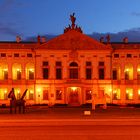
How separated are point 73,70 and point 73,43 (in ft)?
16.9

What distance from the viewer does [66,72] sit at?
89688mm

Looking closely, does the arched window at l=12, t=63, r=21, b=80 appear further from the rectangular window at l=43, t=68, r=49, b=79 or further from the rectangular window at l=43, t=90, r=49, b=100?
the rectangular window at l=43, t=90, r=49, b=100

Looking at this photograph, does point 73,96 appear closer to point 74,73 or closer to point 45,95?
point 74,73

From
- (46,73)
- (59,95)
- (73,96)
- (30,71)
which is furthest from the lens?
(30,71)

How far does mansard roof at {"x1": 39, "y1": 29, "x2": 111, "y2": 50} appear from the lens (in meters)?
90.4

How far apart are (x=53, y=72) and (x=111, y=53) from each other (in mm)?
11820

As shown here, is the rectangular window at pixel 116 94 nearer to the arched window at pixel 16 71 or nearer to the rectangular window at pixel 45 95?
the rectangular window at pixel 45 95

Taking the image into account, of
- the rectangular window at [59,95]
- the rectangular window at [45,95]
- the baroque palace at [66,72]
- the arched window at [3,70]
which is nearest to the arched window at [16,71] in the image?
the baroque palace at [66,72]

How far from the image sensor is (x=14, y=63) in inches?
3588

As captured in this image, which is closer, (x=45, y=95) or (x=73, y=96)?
(x=73, y=96)

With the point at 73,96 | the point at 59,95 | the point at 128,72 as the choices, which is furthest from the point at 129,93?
the point at 59,95

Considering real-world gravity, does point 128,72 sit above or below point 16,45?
below
